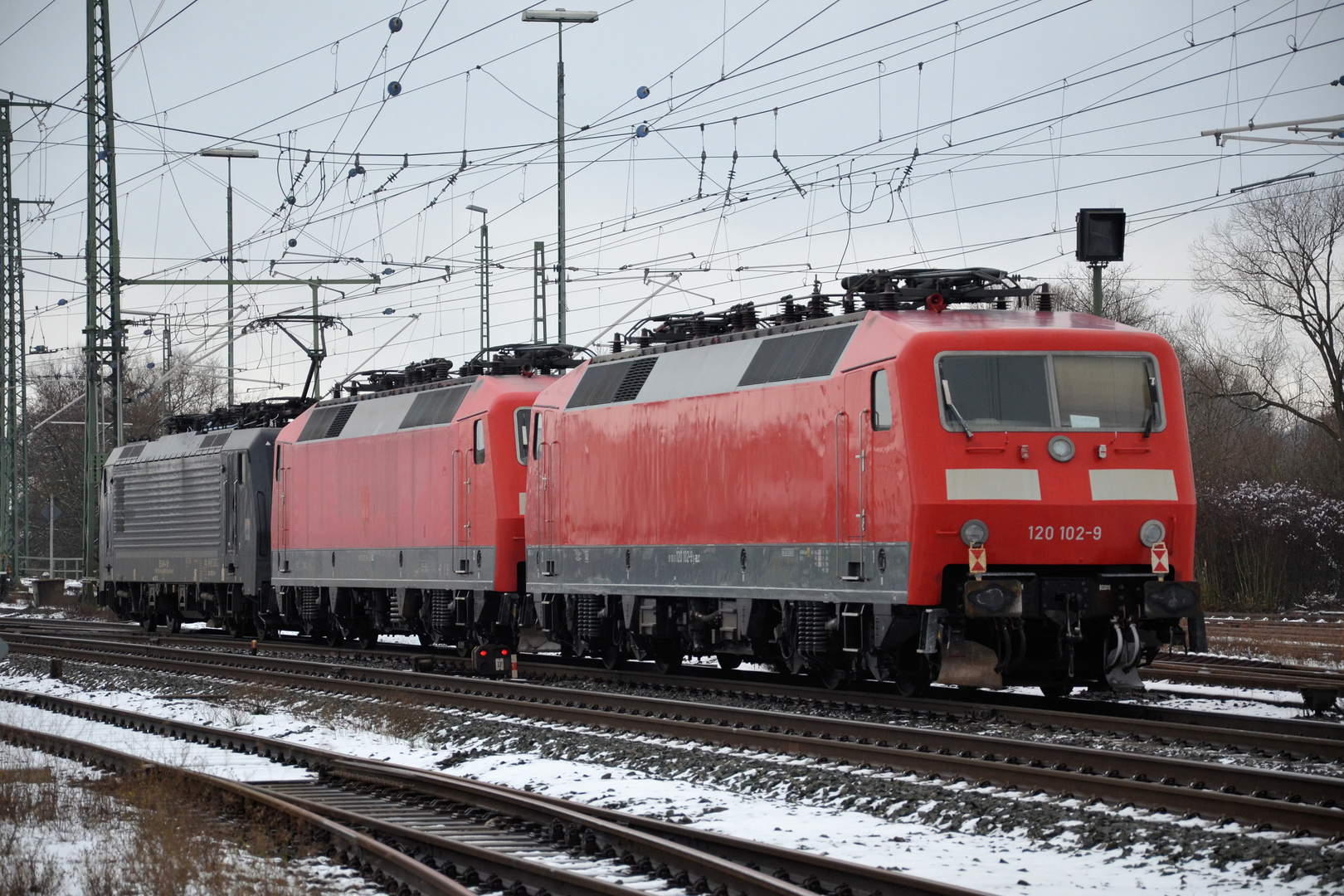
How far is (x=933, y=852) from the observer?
9320 mm

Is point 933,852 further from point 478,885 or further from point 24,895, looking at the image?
point 24,895

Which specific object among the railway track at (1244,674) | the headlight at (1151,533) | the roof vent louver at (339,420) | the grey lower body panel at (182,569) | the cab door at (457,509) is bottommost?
the railway track at (1244,674)

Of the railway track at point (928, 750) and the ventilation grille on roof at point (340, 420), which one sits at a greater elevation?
the ventilation grille on roof at point (340, 420)

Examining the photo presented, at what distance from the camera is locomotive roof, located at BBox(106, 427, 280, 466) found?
3116cm

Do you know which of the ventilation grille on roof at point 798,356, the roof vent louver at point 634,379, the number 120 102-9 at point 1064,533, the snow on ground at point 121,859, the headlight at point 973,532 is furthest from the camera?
the roof vent louver at point 634,379

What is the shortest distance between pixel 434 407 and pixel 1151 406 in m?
12.7

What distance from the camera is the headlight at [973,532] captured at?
46.8 ft

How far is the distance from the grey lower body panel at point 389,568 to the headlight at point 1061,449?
33.5ft

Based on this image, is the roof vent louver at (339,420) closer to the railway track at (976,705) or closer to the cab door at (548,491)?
the railway track at (976,705)

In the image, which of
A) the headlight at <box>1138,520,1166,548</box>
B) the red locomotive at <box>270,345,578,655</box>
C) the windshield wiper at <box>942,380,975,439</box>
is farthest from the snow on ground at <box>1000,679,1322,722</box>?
the red locomotive at <box>270,345,578,655</box>

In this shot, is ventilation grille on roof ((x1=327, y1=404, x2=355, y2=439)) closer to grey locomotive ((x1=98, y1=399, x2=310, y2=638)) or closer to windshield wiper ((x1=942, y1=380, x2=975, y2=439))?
grey locomotive ((x1=98, y1=399, x2=310, y2=638))

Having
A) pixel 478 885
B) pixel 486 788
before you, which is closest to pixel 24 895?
pixel 478 885

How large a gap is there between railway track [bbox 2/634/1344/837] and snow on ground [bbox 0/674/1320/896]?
11.9 inches

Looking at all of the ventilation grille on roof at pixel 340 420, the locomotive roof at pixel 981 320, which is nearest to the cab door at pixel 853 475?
the locomotive roof at pixel 981 320
